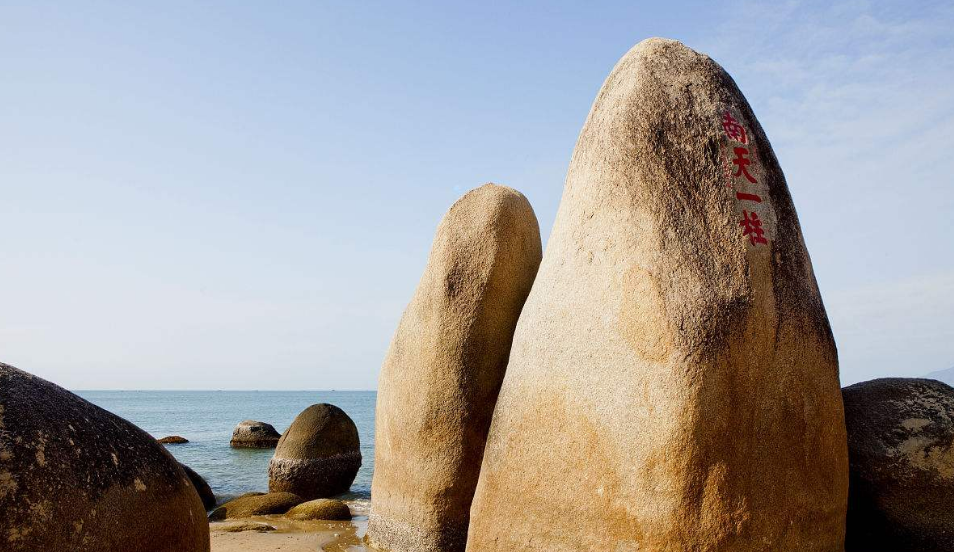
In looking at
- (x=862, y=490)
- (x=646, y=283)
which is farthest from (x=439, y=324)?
(x=862, y=490)

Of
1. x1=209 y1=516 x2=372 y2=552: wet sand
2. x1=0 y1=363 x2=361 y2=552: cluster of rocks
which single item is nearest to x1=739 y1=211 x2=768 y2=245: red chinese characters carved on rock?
x1=0 y1=363 x2=361 y2=552: cluster of rocks


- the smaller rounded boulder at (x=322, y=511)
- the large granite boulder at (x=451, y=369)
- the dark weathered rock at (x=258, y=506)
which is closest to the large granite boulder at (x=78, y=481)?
the large granite boulder at (x=451, y=369)

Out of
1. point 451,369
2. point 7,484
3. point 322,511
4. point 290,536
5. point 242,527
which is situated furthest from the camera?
point 322,511

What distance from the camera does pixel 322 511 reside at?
995 centimetres

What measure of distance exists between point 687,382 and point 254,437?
23.3 meters

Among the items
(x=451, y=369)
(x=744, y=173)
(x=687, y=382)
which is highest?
(x=744, y=173)

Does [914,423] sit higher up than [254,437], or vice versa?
[914,423]

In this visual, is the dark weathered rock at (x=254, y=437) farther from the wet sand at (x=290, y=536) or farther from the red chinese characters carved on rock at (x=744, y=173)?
the red chinese characters carved on rock at (x=744, y=173)

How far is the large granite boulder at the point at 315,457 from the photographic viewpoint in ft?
40.7

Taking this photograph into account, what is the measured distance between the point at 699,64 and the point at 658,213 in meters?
1.41

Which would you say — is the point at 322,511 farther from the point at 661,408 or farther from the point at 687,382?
the point at 687,382

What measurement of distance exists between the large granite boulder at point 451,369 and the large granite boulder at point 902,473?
3.24m

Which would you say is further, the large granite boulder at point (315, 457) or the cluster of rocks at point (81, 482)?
the large granite boulder at point (315, 457)

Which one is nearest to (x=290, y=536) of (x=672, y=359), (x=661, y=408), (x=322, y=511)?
(x=322, y=511)
